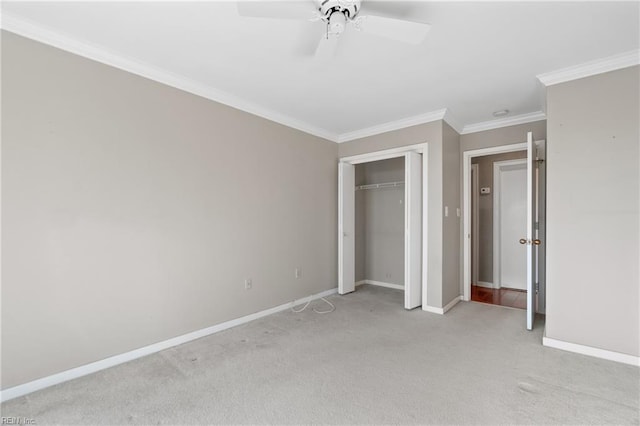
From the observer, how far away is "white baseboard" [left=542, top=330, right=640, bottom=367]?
8.10 ft

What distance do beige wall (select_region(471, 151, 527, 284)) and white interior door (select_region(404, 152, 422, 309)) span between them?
178 centimetres

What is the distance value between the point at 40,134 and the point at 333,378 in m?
2.71

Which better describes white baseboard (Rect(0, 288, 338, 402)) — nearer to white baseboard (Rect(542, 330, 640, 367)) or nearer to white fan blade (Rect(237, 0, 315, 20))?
white fan blade (Rect(237, 0, 315, 20))

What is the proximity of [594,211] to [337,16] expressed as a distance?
103 inches

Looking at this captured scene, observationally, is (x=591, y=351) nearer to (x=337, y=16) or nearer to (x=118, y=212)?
(x=337, y=16)

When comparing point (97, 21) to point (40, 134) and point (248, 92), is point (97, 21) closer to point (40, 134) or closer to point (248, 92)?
point (40, 134)

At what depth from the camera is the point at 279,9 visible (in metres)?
1.68

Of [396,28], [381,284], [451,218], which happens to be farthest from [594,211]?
[381,284]

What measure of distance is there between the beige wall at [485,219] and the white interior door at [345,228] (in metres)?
2.19

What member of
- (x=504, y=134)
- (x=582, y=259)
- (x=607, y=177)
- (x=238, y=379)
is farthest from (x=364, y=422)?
(x=504, y=134)

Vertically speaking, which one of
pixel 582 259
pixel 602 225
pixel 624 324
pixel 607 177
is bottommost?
pixel 624 324

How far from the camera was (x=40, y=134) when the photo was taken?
2.14m

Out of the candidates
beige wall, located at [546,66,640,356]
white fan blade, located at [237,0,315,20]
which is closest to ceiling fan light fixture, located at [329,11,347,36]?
white fan blade, located at [237,0,315,20]

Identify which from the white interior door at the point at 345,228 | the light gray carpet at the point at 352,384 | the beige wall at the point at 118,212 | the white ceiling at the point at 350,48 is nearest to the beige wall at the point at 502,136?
the white ceiling at the point at 350,48
